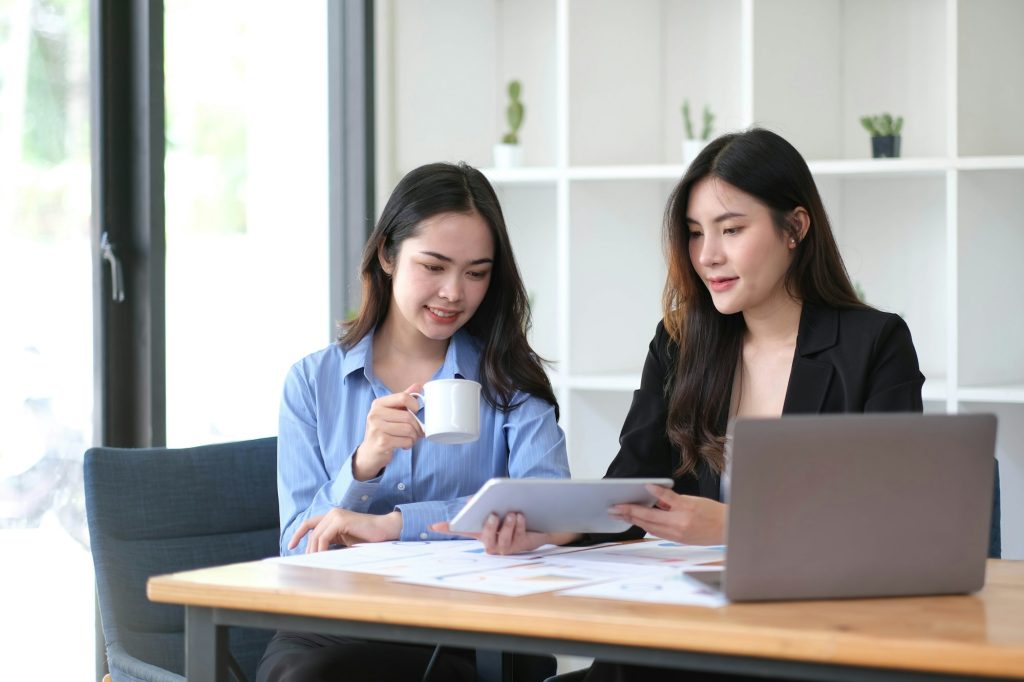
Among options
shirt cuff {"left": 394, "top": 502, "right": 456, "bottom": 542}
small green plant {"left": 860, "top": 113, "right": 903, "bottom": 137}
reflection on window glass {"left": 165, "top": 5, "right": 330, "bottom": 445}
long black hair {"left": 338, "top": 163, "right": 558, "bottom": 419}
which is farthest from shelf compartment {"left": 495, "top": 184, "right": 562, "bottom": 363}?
shirt cuff {"left": 394, "top": 502, "right": 456, "bottom": 542}

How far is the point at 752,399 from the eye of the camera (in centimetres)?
212

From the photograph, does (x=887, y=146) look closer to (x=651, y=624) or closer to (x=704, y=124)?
(x=704, y=124)

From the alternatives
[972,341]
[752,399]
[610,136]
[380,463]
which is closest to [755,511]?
[380,463]

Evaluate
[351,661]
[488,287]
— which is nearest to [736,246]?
[488,287]

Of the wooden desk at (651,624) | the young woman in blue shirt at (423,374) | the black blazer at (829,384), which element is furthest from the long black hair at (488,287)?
the wooden desk at (651,624)

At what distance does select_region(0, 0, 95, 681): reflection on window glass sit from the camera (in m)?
2.64

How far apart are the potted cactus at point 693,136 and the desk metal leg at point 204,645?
2.22 metres

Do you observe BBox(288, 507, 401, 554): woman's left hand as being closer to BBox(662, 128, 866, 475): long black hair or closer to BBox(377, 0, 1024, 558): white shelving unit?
BBox(662, 128, 866, 475): long black hair

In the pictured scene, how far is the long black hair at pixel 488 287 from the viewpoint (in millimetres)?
2088

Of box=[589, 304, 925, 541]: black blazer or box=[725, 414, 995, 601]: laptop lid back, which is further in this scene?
box=[589, 304, 925, 541]: black blazer

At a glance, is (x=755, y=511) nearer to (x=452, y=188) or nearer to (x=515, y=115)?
(x=452, y=188)

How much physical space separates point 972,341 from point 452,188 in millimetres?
1670

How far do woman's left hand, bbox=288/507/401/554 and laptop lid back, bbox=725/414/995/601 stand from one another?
0.74 m

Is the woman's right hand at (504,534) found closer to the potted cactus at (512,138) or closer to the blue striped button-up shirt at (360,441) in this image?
the blue striped button-up shirt at (360,441)
